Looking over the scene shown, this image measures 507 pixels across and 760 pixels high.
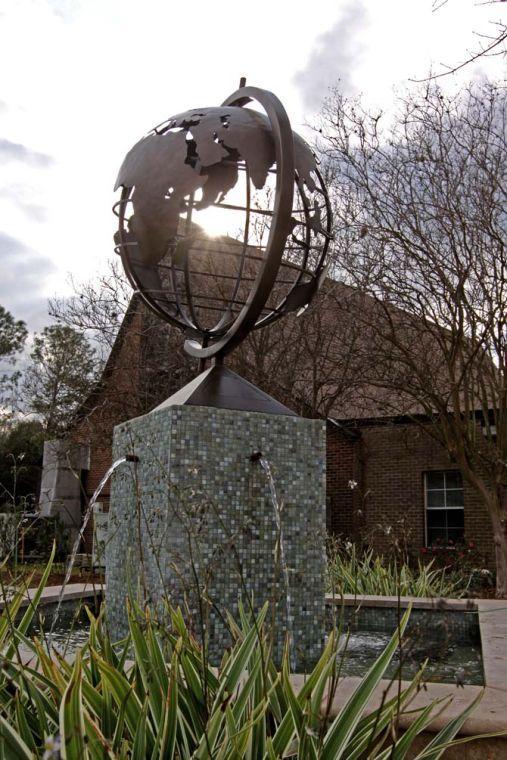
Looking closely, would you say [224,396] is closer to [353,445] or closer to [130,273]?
[130,273]

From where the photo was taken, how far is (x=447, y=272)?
452 inches

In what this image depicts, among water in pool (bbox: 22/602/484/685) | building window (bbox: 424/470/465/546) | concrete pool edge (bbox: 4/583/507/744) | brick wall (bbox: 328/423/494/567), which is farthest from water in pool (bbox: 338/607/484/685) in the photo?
building window (bbox: 424/470/465/546)

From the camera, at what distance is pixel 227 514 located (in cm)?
399

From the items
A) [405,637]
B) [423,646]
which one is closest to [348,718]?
[405,637]

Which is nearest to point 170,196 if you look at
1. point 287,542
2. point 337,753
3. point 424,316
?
point 287,542

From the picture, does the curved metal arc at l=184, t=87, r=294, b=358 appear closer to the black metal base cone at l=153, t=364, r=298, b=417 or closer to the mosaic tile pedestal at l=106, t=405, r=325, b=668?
the black metal base cone at l=153, t=364, r=298, b=417

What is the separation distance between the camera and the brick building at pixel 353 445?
14641mm

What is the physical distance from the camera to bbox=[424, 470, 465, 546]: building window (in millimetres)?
17203

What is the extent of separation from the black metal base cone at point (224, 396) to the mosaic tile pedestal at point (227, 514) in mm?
79

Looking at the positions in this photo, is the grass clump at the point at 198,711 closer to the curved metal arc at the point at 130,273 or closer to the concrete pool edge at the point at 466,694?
the concrete pool edge at the point at 466,694

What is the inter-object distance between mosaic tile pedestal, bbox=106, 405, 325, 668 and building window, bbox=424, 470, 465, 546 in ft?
44.7

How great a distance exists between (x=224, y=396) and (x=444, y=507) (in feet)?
46.7

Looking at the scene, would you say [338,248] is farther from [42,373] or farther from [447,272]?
[42,373]

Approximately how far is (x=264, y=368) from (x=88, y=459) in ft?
32.4
